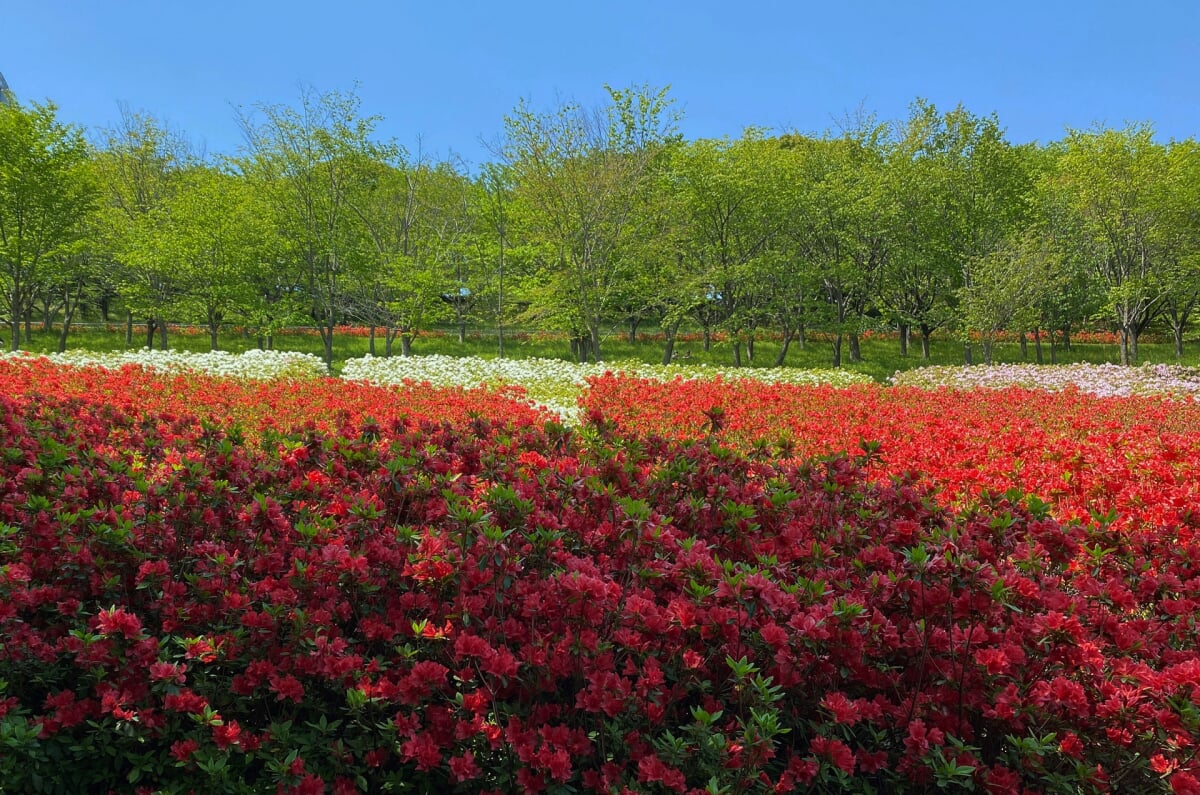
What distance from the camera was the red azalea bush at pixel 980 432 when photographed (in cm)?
437

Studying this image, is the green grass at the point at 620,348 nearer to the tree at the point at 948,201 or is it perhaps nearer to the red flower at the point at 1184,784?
the tree at the point at 948,201

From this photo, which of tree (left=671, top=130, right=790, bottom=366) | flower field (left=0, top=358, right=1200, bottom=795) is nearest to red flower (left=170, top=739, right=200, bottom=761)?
flower field (left=0, top=358, right=1200, bottom=795)

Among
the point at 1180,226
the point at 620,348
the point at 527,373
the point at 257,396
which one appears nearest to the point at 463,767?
the point at 257,396

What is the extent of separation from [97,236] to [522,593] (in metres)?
28.8

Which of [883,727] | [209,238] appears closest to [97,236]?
[209,238]

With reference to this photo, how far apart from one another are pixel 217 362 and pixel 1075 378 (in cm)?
1955

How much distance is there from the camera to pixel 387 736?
1.87 metres

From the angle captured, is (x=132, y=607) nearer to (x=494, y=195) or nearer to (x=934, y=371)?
(x=934, y=371)

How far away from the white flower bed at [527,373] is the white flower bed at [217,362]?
109 centimetres

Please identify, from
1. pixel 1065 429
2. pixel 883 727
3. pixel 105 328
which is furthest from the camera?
pixel 105 328

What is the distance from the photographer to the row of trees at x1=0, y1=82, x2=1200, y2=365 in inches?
792

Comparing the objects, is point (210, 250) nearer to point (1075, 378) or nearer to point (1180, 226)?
point (1075, 378)

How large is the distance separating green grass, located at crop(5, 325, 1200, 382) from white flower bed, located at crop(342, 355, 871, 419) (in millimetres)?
10871

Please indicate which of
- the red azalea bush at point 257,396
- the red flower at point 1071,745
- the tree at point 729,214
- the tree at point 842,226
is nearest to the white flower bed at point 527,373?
the red azalea bush at point 257,396
